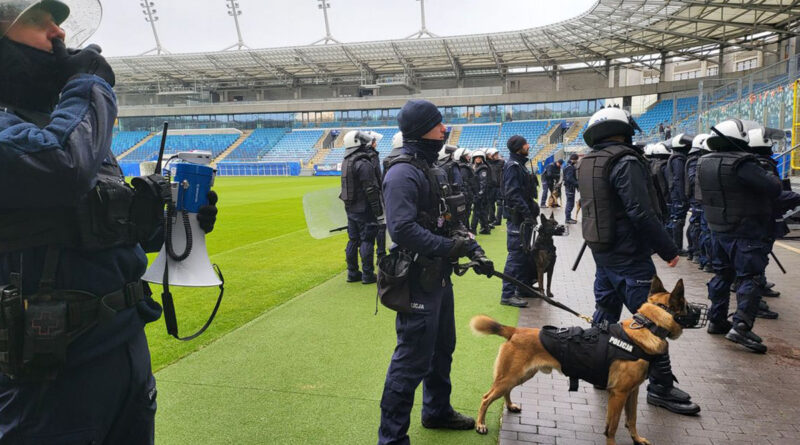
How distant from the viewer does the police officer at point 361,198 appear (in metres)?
6.74

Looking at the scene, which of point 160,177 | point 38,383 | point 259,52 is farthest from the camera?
point 259,52

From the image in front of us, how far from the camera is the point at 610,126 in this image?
371 cm

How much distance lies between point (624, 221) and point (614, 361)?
1.13 m

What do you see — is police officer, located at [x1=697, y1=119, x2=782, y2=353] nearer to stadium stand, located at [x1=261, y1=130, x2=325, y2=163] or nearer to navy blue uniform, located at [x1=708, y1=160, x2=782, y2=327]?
navy blue uniform, located at [x1=708, y1=160, x2=782, y2=327]

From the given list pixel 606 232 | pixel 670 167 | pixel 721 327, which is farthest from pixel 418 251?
pixel 670 167

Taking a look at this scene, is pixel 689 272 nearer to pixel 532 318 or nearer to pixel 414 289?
pixel 532 318

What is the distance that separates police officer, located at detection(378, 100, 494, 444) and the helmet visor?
63.3 inches

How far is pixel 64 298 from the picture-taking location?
1.57 meters

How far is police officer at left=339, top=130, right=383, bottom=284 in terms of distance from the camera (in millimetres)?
6742

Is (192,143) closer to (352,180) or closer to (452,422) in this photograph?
(352,180)

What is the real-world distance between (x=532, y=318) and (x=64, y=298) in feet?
16.2

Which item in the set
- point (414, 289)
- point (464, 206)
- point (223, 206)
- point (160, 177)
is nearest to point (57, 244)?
point (160, 177)

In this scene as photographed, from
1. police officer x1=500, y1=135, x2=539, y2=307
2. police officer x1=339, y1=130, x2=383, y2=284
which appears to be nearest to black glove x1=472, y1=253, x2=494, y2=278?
police officer x1=500, y1=135, x2=539, y2=307

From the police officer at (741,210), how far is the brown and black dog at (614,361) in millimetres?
2138
